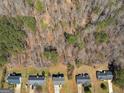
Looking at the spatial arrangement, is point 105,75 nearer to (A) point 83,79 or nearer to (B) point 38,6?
(A) point 83,79

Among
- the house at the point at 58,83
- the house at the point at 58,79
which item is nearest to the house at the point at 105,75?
the house at the point at 58,79

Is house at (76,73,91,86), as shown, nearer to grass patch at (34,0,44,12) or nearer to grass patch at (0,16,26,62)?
grass patch at (0,16,26,62)

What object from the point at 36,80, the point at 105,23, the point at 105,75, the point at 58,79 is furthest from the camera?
the point at 105,75

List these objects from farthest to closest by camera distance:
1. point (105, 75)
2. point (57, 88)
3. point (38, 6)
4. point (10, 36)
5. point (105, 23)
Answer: point (105, 75) → point (57, 88) → point (10, 36) → point (105, 23) → point (38, 6)

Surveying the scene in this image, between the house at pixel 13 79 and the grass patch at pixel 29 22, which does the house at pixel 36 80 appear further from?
the grass patch at pixel 29 22

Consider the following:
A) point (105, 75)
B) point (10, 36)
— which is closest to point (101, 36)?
point (105, 75)

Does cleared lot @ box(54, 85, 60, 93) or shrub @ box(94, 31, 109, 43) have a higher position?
shrub @ box(94, 31, 109, 43)

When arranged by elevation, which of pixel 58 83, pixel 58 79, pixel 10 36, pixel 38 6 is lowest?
pixel 58 83

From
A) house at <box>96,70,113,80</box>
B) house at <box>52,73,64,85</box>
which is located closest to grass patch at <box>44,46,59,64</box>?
house at <box>52,73,64,85</box>

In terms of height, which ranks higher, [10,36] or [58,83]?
[10,36]

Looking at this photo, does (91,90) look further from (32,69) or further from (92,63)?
(32,69)

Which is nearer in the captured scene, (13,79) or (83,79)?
(13,79)

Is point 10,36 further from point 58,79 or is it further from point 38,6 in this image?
point 58,79

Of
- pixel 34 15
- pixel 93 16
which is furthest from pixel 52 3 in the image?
pixel 93 16
